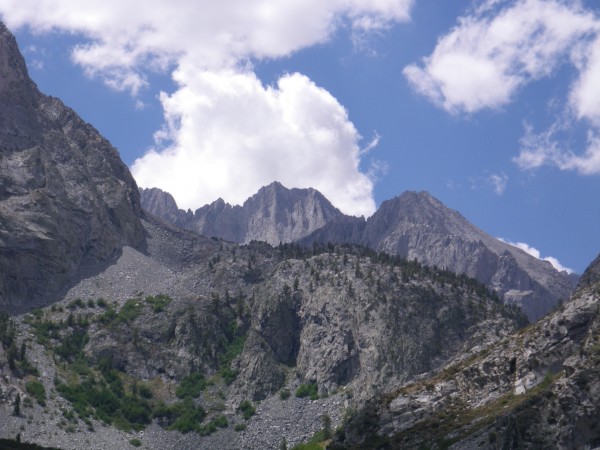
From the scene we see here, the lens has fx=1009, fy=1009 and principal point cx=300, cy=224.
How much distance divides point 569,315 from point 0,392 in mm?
114566

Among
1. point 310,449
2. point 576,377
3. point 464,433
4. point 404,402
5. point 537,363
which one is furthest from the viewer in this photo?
point 310,449

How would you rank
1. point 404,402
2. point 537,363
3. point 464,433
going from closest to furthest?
point 464,433 → point 537,363 → point 404,402

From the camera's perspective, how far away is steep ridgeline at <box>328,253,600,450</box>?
106m

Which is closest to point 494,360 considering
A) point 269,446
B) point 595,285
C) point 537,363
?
point 537,363

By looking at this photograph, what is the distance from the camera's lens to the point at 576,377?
4348 inches

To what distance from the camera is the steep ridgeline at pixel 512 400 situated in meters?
106

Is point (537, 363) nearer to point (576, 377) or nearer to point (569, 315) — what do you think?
point (569, 315)

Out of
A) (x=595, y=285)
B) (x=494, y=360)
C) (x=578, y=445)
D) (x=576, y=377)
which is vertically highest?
(x=595, y=285)

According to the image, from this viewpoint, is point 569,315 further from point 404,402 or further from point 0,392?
point 0,392

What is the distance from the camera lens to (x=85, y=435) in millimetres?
199750

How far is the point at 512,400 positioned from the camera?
12812cm

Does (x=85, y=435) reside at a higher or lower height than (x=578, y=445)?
higher

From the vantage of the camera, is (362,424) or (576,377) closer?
(576,377)

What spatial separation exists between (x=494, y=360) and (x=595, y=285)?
19.9 meters
